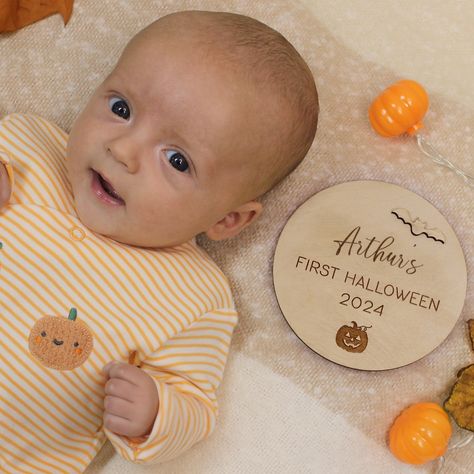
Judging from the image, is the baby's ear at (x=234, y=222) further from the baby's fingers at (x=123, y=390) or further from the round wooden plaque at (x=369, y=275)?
the baby's fingers at (x=123, y=390)

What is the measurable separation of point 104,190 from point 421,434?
0.70 meters

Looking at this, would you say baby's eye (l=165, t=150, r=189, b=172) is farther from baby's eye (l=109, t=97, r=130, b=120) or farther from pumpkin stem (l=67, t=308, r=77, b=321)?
pumpkin stem (l=67, t=308, r=77, b=321)

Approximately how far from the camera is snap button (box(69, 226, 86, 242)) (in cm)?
115

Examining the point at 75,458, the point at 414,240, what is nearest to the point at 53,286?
the point at 75,458

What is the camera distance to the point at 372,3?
146 centimetres

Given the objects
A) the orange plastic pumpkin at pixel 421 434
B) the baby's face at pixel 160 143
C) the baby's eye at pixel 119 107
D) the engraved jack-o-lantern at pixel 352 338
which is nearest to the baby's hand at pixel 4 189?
the baby's face at pixel 160 143

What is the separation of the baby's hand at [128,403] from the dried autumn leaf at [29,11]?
2.24ft

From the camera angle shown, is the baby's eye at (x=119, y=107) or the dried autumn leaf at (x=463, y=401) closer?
the baby's eye at (x=119, y=107)

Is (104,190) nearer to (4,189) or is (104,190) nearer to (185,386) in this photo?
(4,189)

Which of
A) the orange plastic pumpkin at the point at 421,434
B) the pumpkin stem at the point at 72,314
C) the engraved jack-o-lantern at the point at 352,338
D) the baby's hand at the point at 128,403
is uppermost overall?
the pumpkin stem at the point at 72,314

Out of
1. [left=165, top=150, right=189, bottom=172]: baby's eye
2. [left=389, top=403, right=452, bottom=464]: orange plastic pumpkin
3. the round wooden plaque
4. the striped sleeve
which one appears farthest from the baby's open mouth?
[left=389, top=403, right=452, bottom=464]: orange plastic pumpkin

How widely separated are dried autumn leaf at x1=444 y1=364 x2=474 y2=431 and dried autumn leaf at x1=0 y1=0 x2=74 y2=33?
3.35 feet

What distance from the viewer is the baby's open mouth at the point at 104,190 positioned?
113 cm

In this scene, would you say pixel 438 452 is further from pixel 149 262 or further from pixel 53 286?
pixel 53 286
